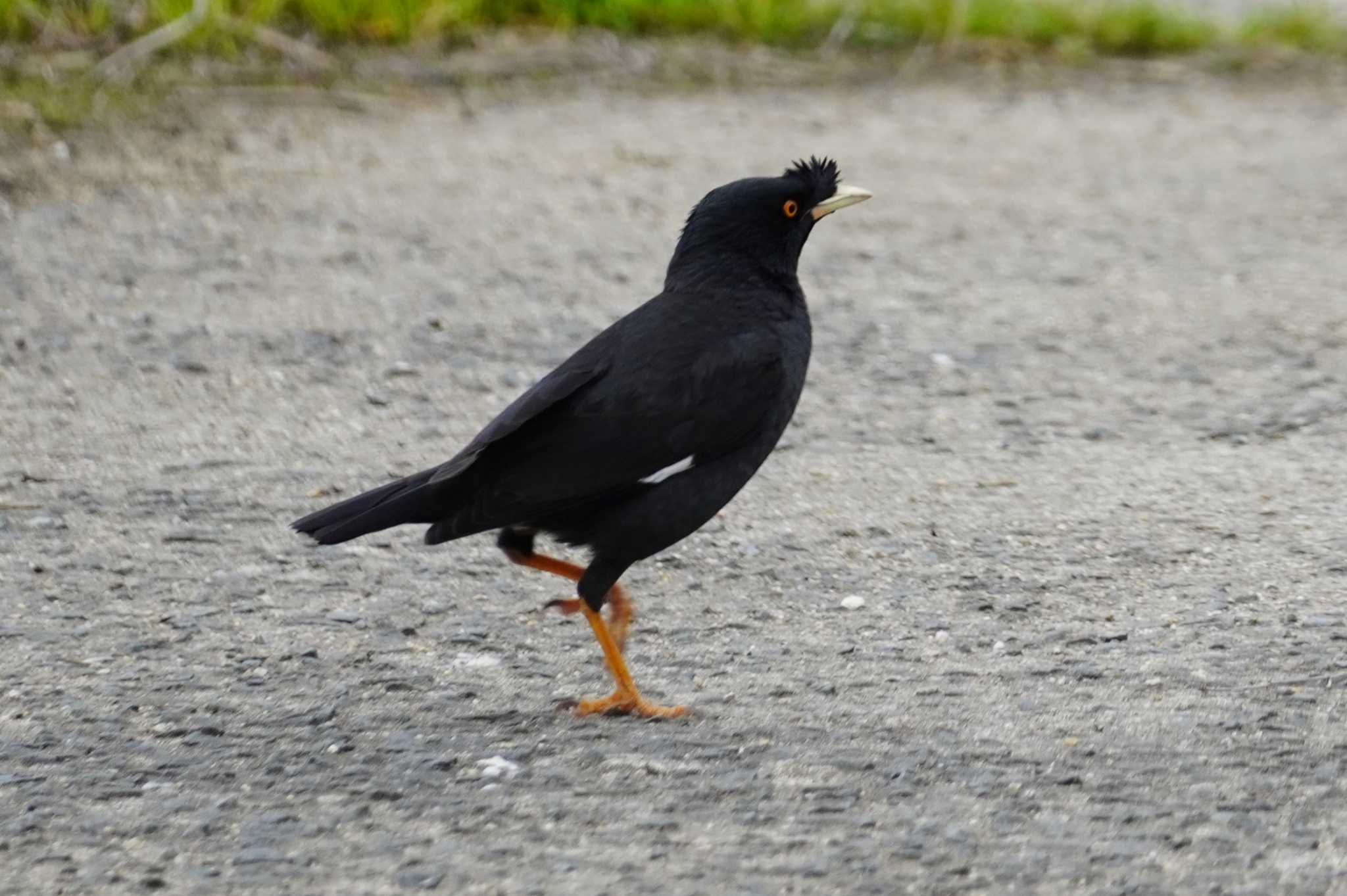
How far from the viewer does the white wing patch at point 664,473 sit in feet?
13.0

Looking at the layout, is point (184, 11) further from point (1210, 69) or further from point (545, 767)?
point (545, 767)

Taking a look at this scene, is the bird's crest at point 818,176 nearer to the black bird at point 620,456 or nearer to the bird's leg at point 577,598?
the black bird at point 620,456

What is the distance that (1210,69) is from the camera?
10.7 m

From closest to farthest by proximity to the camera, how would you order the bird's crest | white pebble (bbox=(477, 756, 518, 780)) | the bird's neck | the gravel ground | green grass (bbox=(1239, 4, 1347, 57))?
the gravel ground
white pebble (bbox=(477, 756, 518, 780))
the bird's neck
the bird's crest
green grass (bbox=(1239, 4, 1347, 57))

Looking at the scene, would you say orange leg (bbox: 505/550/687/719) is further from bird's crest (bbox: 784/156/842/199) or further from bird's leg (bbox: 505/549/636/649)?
bird's crest (bbox: 784/156/842/199)

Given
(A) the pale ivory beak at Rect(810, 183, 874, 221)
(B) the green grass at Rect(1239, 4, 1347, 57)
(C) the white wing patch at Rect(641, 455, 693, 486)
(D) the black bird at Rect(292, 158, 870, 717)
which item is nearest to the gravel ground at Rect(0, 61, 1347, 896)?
(D) the black bird at Rect(292, 158, 870, 717)

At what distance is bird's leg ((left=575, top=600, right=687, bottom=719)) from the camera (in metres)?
3.90

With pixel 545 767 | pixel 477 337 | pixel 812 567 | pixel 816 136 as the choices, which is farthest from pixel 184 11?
pixel 545 767

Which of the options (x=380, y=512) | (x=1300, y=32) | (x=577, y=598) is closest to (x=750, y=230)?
(x=577, y=598)

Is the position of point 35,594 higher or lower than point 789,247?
lower

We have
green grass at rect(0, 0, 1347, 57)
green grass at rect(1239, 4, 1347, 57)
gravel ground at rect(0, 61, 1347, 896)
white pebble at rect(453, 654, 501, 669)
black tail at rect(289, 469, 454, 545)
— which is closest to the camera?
gravel ground at rect(0, 61, 1347, 896)

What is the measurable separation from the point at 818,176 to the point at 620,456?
0.96 meters

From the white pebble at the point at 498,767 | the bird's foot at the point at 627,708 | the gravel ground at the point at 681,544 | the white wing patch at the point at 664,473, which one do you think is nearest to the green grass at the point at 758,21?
the gravel ground at the point at 681,544

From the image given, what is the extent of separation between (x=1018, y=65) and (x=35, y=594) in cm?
729
